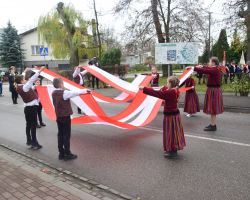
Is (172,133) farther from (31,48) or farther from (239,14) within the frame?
(31,48)

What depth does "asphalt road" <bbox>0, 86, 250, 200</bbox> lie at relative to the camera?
496 cm

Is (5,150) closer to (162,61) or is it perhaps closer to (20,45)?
(162,61)

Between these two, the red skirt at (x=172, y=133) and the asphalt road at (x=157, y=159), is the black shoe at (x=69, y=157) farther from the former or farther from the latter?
the red skirt at (x=172, y=133)

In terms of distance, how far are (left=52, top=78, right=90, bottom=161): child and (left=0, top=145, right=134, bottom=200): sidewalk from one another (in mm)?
533

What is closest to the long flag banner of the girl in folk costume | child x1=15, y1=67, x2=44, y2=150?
child x1=15, y1=67, x2=44, y2=150

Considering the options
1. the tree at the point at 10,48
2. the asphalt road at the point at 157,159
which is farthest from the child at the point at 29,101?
the tree at the point at 10,48

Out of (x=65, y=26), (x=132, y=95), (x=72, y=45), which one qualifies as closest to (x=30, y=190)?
(x=132, y=95)

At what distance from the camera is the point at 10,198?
15.6ft

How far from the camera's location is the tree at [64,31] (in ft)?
109

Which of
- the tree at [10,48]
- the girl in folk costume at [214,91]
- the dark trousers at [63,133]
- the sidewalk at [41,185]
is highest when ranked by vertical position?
the tree at [10,48]

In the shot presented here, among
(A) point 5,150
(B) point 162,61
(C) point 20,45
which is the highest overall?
(C) point 20,45

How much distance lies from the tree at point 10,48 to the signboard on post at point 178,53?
38.0 m

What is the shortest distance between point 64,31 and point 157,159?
1230 inches

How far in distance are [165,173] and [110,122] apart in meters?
2.66
